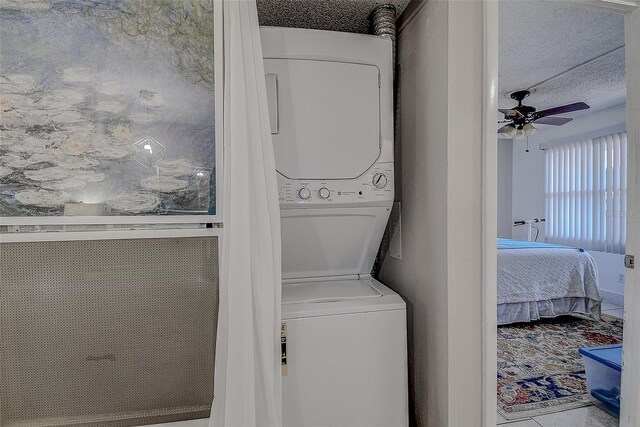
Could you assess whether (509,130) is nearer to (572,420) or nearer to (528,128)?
(528,128)

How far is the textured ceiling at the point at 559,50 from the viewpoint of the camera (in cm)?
218

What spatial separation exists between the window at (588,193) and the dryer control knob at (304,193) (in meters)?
4.29

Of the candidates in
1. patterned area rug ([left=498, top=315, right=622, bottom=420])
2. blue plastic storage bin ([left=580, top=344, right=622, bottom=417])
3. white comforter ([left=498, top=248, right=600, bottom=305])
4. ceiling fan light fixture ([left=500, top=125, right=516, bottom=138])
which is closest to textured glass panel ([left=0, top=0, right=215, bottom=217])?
patterned area rug ([left=498, top=315, right=622, bottom=420])

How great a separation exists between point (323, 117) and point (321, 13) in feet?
1.92

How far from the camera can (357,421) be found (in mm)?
1455

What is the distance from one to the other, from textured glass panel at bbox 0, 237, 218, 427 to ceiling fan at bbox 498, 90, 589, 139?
3302mm

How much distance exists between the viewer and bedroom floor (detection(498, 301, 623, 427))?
205 cm

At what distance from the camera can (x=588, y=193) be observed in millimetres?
4680

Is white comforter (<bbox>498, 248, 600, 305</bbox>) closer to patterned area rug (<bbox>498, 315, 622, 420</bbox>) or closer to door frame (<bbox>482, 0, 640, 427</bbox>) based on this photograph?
patterned area rug (<bbox>498, 315, 622, 420</bbox>)

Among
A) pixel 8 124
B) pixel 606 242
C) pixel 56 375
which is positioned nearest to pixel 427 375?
pixel 56 375

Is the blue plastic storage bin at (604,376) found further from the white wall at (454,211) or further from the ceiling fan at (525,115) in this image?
the ceiling fan at (525,115)

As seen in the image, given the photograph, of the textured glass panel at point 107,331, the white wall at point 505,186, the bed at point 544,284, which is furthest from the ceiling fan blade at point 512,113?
the textured glass panel at point 107,331

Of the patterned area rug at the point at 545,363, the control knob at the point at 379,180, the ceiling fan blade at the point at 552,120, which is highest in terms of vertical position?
the ceiling fan blade at the point at 552,120

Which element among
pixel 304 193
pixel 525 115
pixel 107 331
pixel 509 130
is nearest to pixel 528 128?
pixel 509 130
